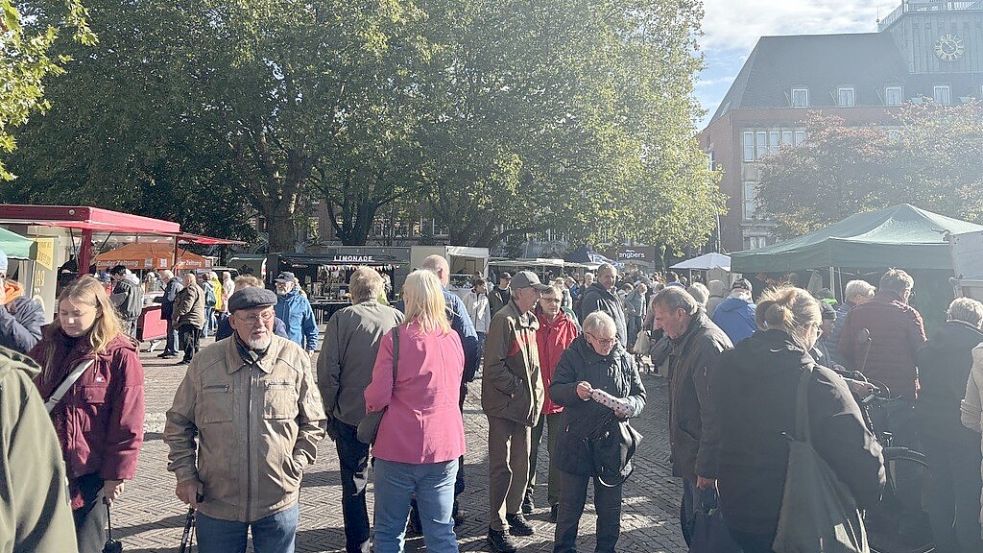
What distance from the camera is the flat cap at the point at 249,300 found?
3.00 m

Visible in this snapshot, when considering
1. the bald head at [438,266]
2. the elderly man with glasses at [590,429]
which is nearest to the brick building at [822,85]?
the bald head at [438,266]

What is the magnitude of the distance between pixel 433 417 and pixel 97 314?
1718 mm

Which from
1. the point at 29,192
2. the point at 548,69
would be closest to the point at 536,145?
the point at 548,69

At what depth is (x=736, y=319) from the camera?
6.68 meters

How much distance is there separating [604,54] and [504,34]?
362 cm

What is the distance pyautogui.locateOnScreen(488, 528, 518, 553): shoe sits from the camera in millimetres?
4574

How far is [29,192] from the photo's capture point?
29406 millimetres

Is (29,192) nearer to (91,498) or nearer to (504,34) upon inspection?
(504,34)

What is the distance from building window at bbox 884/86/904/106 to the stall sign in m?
58.7

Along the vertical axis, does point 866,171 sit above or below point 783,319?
above

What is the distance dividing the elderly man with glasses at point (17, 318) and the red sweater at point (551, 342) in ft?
11.1

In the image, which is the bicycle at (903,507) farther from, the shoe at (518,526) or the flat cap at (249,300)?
the flat cap at (249,300)

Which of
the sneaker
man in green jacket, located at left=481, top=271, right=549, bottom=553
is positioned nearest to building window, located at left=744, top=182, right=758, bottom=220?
the sneaker

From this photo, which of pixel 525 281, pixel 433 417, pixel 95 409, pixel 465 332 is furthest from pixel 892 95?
pixel 95 409
